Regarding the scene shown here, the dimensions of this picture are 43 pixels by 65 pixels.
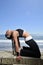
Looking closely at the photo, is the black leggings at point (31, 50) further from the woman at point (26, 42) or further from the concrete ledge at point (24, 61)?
the concrete ledge at point (24, 61)

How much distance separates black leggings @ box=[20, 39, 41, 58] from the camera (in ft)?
19.6

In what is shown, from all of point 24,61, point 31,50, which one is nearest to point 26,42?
point 31,50

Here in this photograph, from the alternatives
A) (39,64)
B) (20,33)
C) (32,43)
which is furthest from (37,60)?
(20,33)

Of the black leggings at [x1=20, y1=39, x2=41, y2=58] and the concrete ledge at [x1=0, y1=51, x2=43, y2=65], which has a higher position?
the black leggings at [x1=20, y1=39, x2=41, y2=58]

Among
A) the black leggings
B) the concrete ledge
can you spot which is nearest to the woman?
the black leggings

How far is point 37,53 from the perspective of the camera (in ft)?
19.7

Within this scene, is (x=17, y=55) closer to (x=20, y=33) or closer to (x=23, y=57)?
(x=23, y=57)

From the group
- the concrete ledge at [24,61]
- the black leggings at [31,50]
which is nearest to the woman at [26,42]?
the black leggings at [31,50]

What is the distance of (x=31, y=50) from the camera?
6.09 metres

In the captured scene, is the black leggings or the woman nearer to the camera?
the woman

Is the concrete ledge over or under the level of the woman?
under

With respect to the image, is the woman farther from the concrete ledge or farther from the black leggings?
the concrete ledge

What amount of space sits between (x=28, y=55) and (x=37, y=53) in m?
0.30

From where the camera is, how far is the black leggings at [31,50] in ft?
19.6
